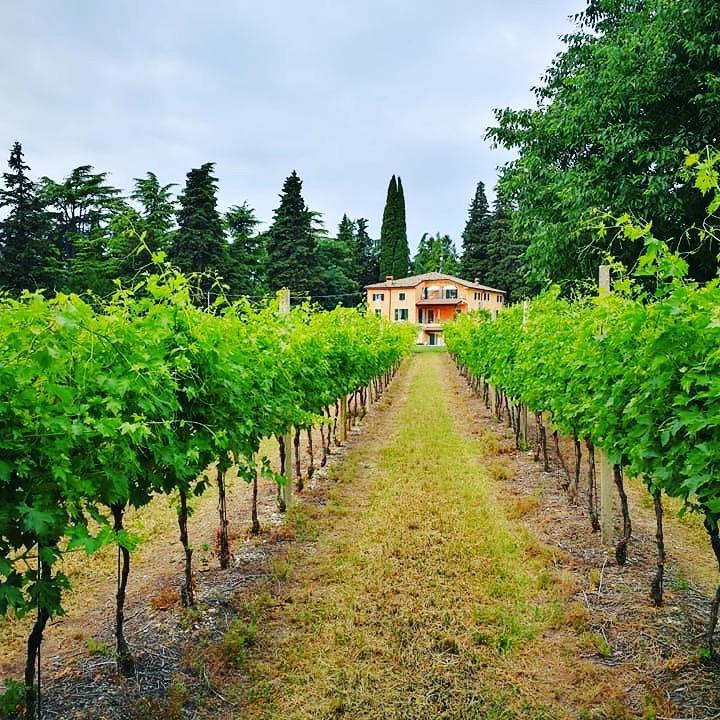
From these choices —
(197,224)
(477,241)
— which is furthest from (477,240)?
(197,224)

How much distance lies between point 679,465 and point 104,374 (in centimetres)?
325

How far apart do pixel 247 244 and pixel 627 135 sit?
41237mm

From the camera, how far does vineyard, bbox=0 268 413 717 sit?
233 cm

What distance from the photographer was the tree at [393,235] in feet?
199

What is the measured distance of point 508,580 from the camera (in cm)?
498

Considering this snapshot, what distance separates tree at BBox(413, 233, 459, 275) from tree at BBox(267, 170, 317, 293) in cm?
3160

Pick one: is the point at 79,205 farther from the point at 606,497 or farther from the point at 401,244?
the point at 606,497

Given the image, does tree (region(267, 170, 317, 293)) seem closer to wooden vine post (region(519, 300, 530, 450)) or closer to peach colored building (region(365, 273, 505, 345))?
peach colored building (region(365, 273, 505, 345))

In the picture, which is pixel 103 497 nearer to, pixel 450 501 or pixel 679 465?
pixel 679 465

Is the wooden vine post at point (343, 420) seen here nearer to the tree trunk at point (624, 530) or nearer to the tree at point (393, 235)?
the tree trunk at point (624, 530)

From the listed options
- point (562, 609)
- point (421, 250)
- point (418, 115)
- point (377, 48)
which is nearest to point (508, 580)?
point (562, 609)

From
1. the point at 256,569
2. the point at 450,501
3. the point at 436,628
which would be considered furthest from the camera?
the point at 450,501

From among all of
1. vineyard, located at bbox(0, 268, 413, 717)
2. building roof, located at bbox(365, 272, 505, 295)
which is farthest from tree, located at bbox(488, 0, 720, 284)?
building roof, located at bbox(365, 272, 505, 295)

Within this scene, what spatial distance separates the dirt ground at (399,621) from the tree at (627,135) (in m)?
5.55
